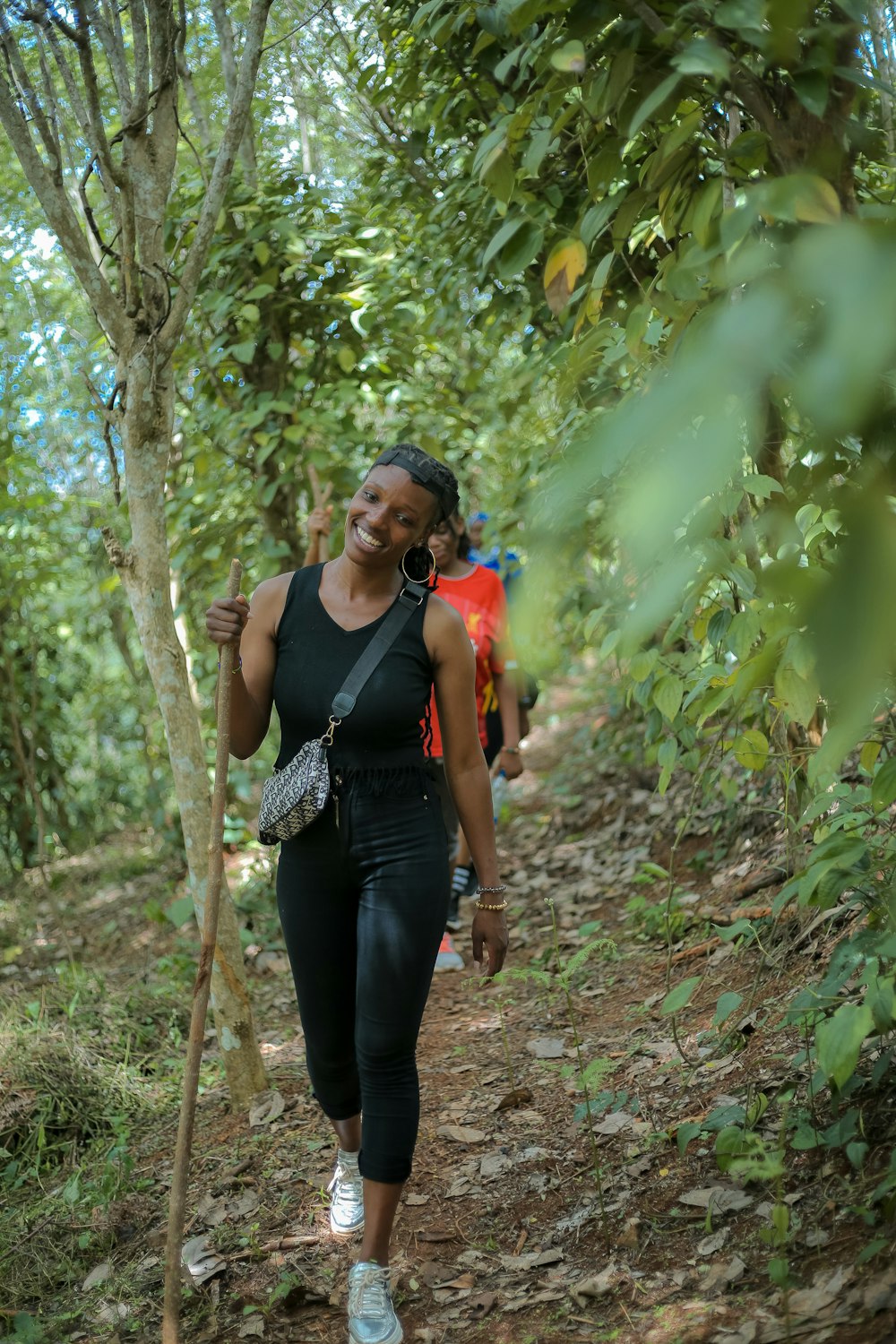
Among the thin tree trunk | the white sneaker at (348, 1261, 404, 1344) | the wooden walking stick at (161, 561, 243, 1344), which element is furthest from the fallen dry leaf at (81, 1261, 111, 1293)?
the thin tree trunk

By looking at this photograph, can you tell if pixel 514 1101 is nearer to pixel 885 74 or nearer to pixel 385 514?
pixel 385 514

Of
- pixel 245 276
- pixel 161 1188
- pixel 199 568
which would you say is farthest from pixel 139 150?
pixel 161 1188

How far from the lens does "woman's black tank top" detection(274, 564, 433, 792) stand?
2.63m

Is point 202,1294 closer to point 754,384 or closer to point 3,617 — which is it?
point 754,384

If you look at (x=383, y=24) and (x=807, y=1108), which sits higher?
(x=383, y=24)

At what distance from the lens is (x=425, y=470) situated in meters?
2.73

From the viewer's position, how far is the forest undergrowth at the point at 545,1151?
2359mm

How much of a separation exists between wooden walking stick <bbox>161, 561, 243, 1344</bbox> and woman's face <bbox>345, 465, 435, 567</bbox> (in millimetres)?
404

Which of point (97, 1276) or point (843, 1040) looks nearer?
point (843, 1040)

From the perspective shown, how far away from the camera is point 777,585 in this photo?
969 millimetres

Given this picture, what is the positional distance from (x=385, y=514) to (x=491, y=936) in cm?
109

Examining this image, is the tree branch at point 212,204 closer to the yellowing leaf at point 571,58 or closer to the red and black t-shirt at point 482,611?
the red and black t-shirt at point 482,611

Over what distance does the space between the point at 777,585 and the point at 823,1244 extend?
1849mm

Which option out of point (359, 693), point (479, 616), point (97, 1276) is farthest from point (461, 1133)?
Result: point (479, 616)
